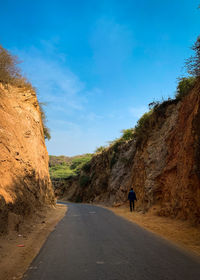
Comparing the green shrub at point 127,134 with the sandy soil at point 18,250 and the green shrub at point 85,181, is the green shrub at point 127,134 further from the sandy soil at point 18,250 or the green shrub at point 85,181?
the sandy soil at point 18,250

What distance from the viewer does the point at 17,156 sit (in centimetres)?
1082

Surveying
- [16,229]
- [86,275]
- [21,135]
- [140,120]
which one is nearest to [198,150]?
[86,275]

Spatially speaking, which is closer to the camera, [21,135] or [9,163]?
[9,163]

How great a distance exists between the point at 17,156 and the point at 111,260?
8.08 m

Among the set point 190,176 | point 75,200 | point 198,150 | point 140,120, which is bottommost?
point 75,200

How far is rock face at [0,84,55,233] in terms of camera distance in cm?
753

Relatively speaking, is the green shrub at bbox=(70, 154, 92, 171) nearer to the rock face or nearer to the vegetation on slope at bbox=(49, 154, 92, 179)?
the vegetation on slope at bbox=(49, 154, 92, 179)

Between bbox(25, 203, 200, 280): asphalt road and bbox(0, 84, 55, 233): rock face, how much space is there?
2391mm

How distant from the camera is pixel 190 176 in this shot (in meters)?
8.76

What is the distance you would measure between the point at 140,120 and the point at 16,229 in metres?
15.3

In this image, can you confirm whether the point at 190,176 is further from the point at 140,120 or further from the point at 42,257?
the point at 140,120

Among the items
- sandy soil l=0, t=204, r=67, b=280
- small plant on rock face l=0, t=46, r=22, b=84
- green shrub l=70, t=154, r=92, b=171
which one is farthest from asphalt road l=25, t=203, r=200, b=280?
green shrub l=70, t=154, r=92, b=171

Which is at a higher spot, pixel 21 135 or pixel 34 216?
pixel 21 135

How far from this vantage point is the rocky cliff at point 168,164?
28.7 feet
